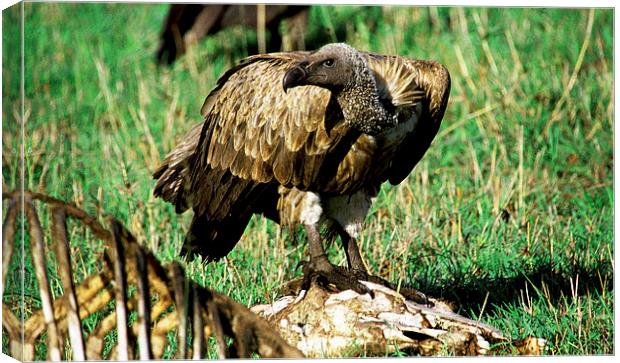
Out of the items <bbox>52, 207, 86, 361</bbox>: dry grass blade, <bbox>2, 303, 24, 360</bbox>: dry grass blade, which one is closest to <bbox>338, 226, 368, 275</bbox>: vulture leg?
<bbox>2, 303, 24, 360</bbox>: dry grass blade

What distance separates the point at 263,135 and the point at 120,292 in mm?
1458

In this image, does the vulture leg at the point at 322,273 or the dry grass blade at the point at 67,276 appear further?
the vulture leg at the point at 322,273

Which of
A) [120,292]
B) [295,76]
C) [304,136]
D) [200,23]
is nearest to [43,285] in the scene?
[120,292]

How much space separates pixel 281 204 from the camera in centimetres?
536

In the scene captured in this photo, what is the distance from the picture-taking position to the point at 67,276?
3814 mm

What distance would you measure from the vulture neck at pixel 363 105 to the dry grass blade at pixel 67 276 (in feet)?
4.58

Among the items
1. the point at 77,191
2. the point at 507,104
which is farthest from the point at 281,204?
the point at 507,104

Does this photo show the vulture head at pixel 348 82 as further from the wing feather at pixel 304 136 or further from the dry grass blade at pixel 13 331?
the dry grass blade at pixel 13 331

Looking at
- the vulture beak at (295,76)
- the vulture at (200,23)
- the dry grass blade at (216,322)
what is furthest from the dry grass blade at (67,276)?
the vulture at (200,23)

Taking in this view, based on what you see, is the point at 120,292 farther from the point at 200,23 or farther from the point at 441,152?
the point at 200,23

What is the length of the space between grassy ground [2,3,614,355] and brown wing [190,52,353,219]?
18.8 inches

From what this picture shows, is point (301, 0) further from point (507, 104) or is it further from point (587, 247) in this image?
point (507, 104)

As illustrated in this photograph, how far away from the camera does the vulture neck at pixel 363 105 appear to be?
4.82 metres

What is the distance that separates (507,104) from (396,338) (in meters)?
3.10
